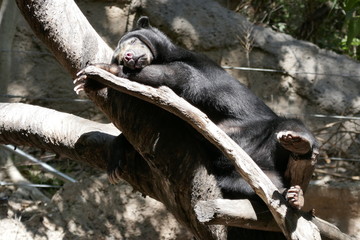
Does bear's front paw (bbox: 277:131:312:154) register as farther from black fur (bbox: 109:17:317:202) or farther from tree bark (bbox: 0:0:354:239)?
tree bark (bbox: 0:0:354:239)

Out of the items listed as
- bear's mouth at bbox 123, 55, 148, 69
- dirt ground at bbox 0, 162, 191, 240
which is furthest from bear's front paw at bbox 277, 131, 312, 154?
dirt ground at bbox 0, 162, 191, 240

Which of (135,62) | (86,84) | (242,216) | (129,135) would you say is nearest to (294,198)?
(242,216)

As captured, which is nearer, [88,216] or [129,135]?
[129,135]

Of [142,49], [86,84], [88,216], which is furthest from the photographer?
[88,216]

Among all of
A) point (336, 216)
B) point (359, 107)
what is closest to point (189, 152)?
point (336, 216)

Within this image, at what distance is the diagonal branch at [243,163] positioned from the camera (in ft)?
9.05

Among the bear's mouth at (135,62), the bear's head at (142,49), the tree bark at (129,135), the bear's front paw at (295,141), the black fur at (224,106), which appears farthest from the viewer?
the bear's head at (142,49)

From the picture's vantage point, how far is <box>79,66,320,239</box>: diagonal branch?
2.76 m

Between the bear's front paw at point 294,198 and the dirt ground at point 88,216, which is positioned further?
the dirt ground at point 88,216

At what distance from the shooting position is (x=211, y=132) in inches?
114

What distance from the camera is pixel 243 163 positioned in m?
2.82

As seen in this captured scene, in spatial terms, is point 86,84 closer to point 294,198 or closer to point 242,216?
point 242,216

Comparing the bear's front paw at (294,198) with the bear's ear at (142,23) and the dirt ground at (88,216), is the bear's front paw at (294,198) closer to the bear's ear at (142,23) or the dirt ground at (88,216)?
the bear's ear at (142,23)

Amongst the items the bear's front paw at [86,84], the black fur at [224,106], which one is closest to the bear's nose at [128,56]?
the black fur at [224,106]
